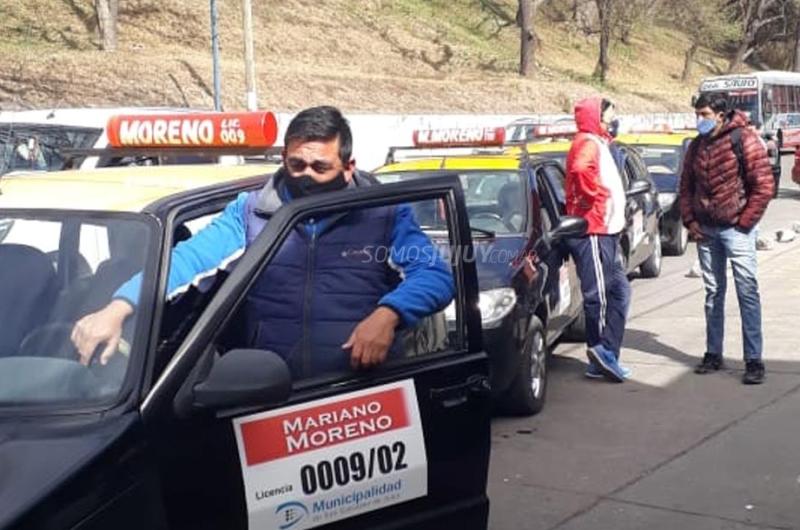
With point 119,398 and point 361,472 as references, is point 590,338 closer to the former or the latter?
point 361,472

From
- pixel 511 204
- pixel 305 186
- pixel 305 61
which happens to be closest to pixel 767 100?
pixel 305 61

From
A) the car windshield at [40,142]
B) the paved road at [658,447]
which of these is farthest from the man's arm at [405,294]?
the car windshield at [40,142]

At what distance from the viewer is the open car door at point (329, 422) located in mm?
3258

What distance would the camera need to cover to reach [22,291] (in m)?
3.62

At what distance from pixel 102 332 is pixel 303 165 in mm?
951

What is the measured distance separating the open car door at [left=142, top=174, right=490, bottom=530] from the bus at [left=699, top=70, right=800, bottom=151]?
36255mm

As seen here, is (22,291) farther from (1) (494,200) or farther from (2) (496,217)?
(1) (494,200)

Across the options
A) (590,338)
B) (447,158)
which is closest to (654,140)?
(447,158)

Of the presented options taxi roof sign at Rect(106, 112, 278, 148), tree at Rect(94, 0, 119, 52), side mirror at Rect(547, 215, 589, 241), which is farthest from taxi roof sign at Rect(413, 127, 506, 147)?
tree at Rect(94, 0, 119, 52)

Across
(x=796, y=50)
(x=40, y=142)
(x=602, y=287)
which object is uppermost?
(x=796, y=50)

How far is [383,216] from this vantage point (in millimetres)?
3934

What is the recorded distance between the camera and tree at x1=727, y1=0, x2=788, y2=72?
6078 centimetres

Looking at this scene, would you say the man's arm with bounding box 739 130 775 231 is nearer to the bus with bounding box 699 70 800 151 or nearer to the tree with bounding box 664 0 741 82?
the bus with bounding box 699 70 800 151

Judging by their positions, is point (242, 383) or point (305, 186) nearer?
point (242, 383)
